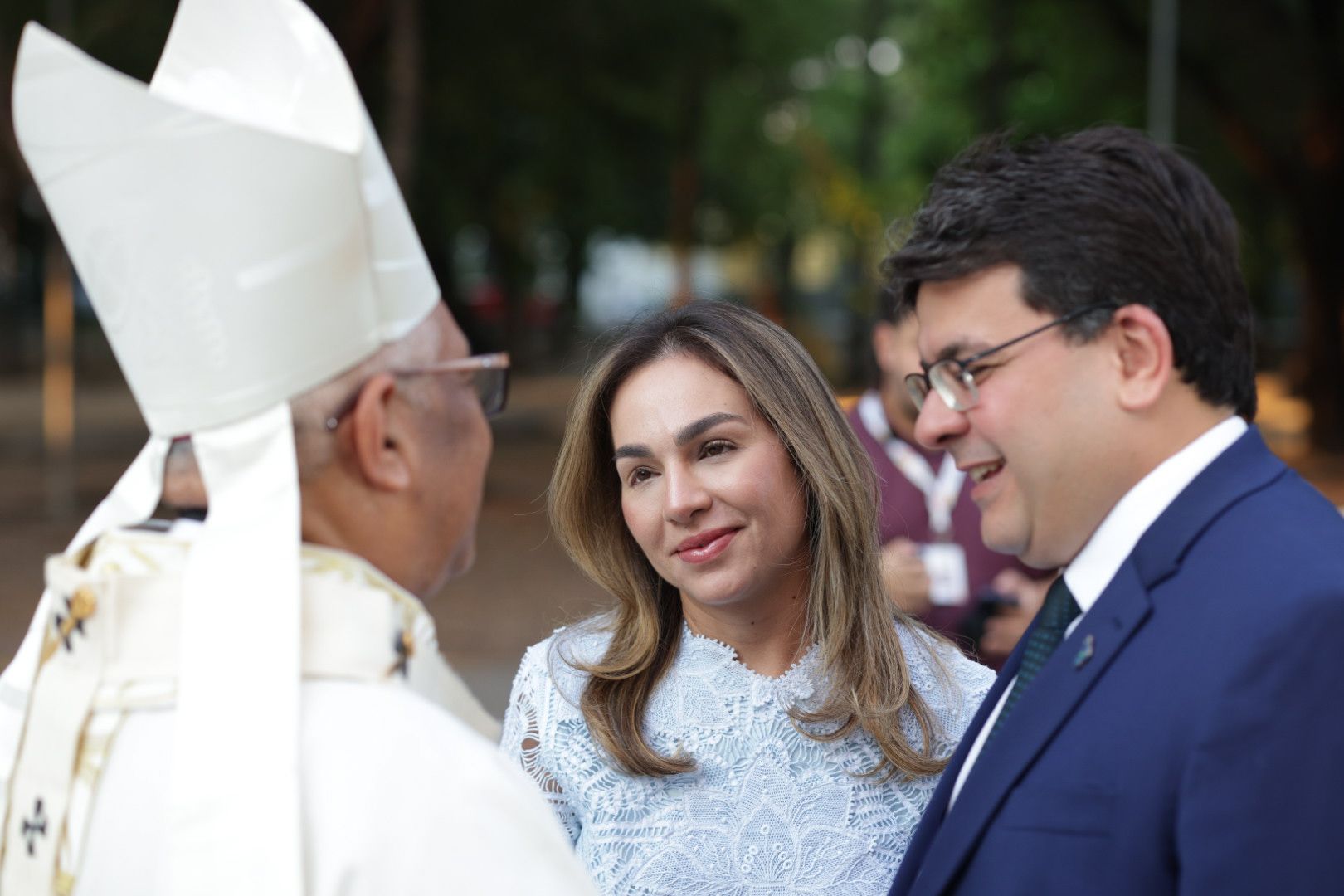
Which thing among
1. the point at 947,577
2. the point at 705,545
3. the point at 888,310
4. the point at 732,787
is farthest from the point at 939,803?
the point at 888,310

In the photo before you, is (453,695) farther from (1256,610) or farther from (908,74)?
(908,74)

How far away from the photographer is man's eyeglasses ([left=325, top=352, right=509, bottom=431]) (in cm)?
158

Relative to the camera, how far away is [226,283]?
1.50m

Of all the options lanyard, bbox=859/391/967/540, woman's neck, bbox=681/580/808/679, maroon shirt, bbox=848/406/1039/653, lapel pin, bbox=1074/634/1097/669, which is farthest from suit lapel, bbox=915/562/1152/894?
lanyard, bbox=859/391/967/540

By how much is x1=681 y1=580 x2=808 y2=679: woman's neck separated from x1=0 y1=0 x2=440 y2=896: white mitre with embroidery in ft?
4.55

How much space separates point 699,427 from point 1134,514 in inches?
41.8

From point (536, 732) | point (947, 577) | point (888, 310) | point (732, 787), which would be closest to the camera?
point (732, 787)

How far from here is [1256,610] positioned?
63.3 inches

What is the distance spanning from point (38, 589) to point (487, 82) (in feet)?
30.7

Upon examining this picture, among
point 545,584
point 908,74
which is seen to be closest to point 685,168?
point 908,74

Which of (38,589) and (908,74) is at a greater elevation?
(908,74)

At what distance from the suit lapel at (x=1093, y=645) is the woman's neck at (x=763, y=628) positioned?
3.29ft

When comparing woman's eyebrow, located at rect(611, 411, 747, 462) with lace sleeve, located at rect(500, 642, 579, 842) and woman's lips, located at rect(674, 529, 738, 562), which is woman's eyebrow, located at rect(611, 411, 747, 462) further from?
lace sleeve, located at rect(500, 642, 579, 842)

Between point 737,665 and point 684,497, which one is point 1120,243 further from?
point 737,665
